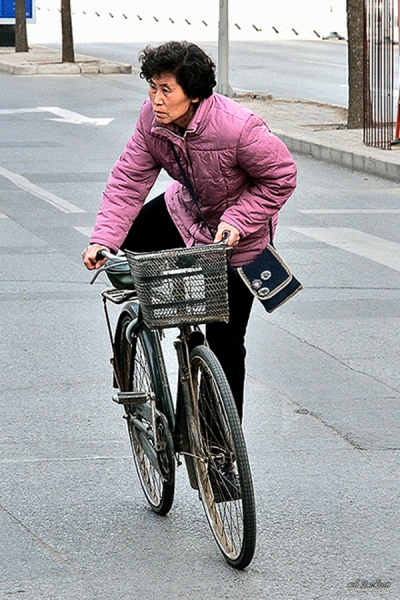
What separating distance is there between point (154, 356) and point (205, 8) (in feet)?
164

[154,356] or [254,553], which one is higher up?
[154,356]

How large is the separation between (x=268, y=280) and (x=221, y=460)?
663 mm

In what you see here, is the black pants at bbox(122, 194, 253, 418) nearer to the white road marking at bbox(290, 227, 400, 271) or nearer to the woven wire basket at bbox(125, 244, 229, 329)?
the woven wire basket at bbox(125, 244, 229, 329)

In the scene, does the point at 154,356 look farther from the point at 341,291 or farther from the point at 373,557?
the point at 341,291

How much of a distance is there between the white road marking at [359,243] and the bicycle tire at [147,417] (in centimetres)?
449

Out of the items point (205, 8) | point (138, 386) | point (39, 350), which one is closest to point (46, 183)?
point (39, 350)

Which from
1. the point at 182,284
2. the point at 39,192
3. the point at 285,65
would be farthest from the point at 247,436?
the point at 285,65

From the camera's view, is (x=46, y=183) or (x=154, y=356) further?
(x=46, y=183)

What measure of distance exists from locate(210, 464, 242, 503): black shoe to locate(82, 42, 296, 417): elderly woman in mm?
514

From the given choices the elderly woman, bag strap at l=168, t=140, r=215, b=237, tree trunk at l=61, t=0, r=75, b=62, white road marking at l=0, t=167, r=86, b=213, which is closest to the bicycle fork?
the elderly woman

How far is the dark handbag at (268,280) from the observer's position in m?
4.48

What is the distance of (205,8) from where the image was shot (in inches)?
2087

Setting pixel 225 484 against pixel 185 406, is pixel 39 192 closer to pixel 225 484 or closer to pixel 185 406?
pixel 185 406

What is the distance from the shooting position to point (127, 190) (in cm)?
460
